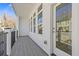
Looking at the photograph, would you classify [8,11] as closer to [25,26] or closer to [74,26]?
[25,26]

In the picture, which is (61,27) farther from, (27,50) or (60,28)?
(27,50)

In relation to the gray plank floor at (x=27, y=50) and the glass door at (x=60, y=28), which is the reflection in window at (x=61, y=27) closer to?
the glass door at (x=60, y=28)

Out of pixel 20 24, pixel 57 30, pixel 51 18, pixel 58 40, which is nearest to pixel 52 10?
pixel 51 18

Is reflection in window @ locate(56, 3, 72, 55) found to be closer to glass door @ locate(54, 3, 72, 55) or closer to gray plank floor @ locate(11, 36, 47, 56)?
glass door @ locate(54, 3, 72, 55)

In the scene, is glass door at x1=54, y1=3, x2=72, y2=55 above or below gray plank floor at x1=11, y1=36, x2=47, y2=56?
above

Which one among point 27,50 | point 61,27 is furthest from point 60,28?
point 27,50

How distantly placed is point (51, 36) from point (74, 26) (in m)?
2.08

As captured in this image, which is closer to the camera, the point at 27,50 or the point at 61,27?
the point at 61,27

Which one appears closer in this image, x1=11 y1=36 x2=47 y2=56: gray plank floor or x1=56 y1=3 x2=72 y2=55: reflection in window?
x1=56 y1=3 x2=72 y2=55: reflection in window

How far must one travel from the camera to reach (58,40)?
466 cm

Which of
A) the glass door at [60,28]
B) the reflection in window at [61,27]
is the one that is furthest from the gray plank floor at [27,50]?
the reflection in window at [61,27]

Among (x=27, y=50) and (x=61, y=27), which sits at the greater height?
(x=61, y=27)

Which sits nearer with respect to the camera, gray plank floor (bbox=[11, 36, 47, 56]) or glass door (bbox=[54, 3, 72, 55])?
glass door (bbox=[54, 3, 72, 55])

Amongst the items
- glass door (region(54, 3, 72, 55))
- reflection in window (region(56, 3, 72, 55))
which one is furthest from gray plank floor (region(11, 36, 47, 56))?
reflection in window (region(56, 3, 72, 55))
